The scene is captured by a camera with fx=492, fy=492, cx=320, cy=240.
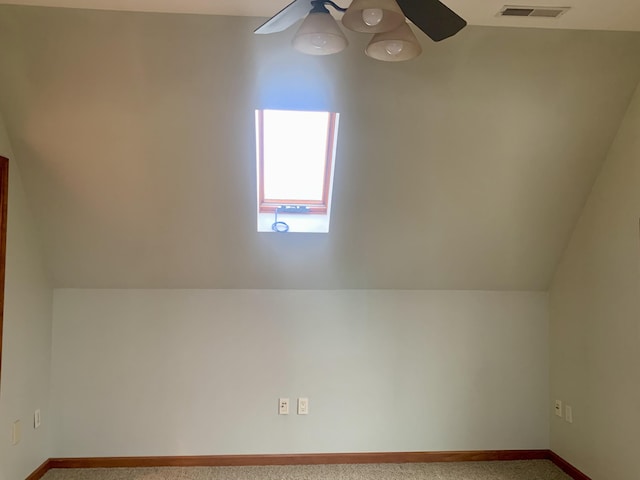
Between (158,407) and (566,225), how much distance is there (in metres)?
2.81

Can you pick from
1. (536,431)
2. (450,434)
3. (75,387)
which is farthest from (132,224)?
(536,431)

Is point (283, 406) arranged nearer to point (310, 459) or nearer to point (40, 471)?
point (310, 459)

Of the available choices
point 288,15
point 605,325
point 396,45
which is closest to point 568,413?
point 605,325

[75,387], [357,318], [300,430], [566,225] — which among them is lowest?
[300,430]

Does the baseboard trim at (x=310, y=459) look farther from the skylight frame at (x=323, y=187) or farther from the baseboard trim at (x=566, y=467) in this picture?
the skylight frame at (x=323, y=187)

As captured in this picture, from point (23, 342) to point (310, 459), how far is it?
6.10 ft

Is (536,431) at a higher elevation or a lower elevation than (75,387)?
lower

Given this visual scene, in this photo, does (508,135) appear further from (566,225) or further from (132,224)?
(132,224)

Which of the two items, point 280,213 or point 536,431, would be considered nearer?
point 280,213

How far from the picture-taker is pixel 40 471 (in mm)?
2941

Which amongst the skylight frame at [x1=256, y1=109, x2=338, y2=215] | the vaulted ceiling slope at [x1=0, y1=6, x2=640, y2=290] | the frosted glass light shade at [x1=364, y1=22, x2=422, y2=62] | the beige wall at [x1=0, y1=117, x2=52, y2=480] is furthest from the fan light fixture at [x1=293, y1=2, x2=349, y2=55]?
the beige wall at [x1=0, y1=117, x2=52, y2=480]

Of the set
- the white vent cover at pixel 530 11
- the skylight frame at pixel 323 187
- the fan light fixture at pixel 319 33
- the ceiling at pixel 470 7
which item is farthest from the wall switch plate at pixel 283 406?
the white vent cover at pixel 530 11

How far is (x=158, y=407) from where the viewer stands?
316 centimetres

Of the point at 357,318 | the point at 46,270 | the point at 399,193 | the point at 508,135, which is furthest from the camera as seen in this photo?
the point at 357,318
